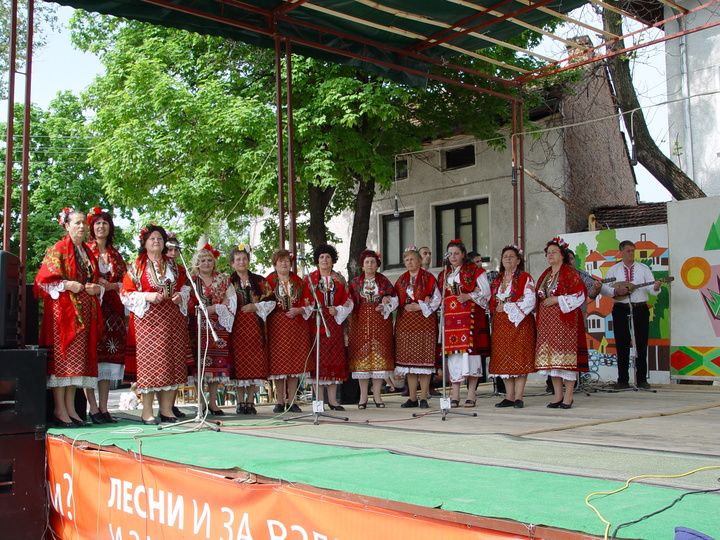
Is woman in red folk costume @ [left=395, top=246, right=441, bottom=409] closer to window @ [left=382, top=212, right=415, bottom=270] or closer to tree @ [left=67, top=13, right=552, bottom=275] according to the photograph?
tree @ [left=67, top=13, right=552, bottom=275]

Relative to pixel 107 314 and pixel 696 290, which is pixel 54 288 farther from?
pixel 696 290

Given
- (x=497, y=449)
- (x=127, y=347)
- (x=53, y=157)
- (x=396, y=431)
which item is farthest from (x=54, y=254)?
(x=53, y=157)

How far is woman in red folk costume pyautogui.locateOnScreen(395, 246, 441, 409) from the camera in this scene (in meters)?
6.96

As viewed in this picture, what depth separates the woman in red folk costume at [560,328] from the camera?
6.59 meters

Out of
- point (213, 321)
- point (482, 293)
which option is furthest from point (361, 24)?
point (213, 321)

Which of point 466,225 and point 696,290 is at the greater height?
point 466,225

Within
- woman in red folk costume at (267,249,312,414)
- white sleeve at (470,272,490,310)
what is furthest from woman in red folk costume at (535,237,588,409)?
woman in red folk costume at (267,249,312,414)

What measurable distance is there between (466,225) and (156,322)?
475 inches

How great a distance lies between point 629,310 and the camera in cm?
861

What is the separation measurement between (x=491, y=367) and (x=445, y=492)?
4325mm

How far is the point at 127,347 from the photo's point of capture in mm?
5828

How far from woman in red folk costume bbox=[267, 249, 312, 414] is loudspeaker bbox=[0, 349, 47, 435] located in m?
2.20

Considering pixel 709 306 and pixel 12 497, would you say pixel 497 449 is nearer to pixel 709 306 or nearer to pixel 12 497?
pixel 12 497

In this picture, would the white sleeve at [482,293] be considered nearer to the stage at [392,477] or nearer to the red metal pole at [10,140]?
the stage at [392,477]
